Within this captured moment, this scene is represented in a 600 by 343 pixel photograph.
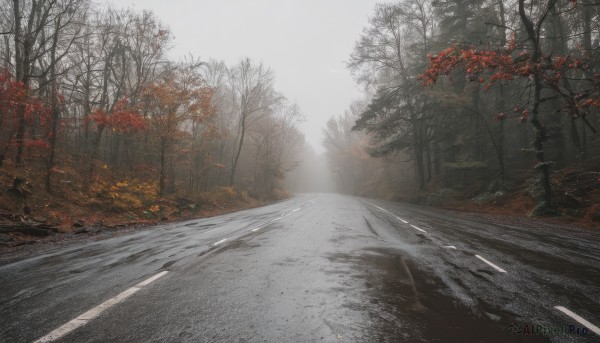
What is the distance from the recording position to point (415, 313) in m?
3.82

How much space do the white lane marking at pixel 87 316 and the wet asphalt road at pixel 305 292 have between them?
3 cm

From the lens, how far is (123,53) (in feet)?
75.8

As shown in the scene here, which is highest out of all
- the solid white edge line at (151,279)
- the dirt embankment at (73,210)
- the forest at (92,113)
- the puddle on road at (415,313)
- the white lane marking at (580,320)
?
the forest at (92,113)

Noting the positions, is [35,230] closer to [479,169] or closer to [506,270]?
[506,270]

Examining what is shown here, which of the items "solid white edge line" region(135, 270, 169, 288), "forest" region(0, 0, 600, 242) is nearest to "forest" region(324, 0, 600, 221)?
"forest" region(0, 0, 600, 242)

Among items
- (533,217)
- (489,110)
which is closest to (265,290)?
(533,217)

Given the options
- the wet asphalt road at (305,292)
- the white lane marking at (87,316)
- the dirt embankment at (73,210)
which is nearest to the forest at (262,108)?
the dirt embankment at (73,210)

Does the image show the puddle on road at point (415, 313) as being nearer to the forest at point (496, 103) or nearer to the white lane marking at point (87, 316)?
the white lane marking at point (87, 316)

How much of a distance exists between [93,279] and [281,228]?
661cm

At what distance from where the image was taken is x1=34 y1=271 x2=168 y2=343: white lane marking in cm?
318

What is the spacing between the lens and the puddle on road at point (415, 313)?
10.8 ft

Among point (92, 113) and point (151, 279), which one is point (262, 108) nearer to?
point (92, 113)

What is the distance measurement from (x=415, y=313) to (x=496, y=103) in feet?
83.0

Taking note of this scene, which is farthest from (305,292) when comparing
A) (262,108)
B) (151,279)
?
(262,108)
